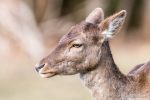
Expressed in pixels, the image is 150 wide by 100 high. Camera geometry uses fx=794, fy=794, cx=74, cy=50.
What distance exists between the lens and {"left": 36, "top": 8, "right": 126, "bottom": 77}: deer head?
31.3 ft

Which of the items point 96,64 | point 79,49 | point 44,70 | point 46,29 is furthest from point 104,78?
point 46,29

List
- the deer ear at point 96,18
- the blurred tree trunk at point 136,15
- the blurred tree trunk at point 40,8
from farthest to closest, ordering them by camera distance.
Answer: the blurred tree trunk at point 136,15 < the blurred tree trunk at point 40,8 < the deer ear at point 96,18

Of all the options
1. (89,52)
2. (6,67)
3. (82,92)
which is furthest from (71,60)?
(6,67)

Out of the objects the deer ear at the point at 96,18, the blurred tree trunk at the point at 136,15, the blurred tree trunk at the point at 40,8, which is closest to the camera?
the deer ear at the point at 96,18

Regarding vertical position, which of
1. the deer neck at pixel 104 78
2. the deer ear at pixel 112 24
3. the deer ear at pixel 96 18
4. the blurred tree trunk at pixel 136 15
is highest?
the blurred tree trunk at pixel 136 15

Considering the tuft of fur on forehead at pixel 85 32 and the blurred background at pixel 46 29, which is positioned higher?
the blurred background at pixel 46 29

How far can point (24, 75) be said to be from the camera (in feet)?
66.9

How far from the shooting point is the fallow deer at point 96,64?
9555 mm

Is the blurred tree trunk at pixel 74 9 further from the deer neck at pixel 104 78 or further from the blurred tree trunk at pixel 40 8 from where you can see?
the deer neck at pixel 104 78

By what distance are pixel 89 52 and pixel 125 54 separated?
1399 cm

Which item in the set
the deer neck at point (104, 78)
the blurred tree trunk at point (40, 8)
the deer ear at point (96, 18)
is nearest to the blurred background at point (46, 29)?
the blurred tree trunk at point (40, 8)

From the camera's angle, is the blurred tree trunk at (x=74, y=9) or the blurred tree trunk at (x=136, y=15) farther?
the blurred tree trunk at (x=74, y=9)

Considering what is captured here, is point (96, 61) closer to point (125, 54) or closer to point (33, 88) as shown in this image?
point (33, 88)

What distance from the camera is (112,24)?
9.77 meters
